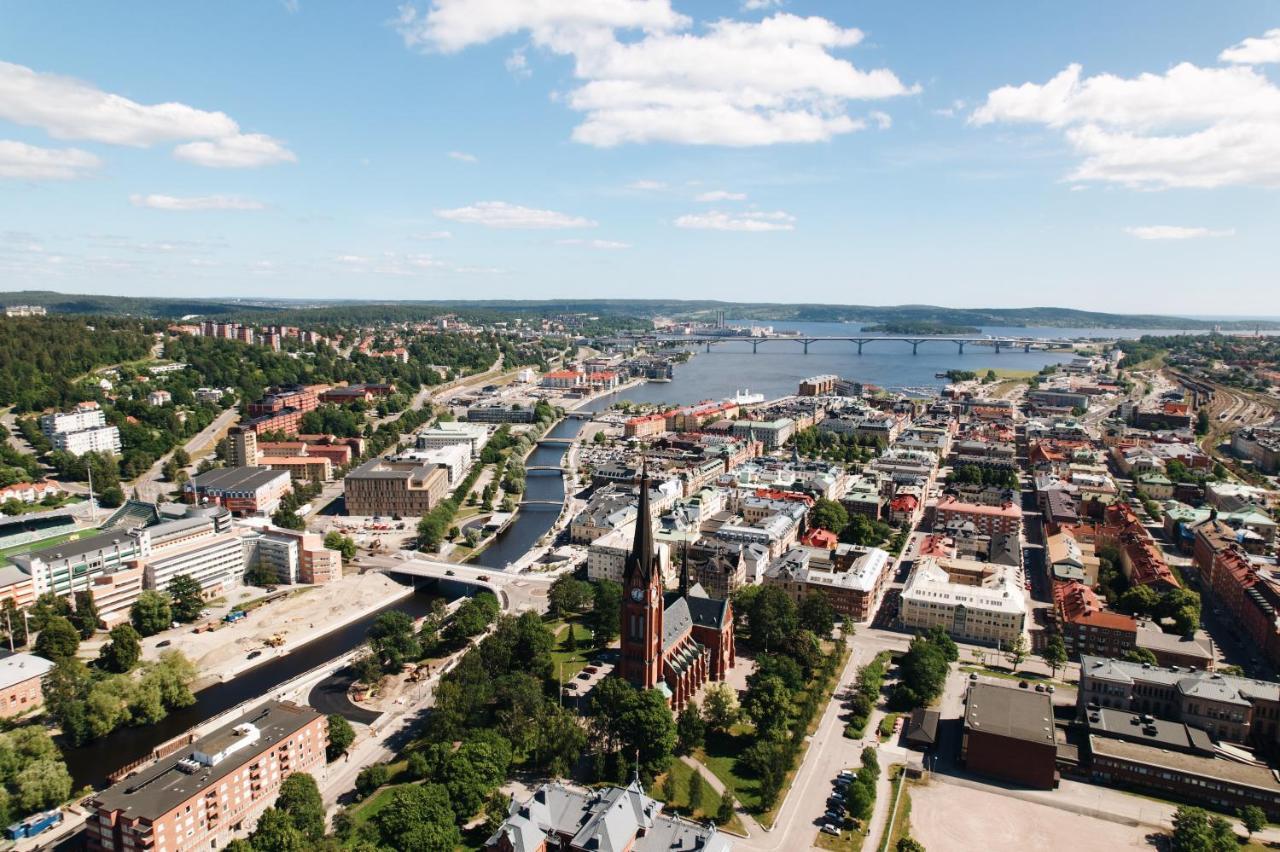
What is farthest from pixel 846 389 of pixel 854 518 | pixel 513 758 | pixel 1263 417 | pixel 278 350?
pixel 513 758

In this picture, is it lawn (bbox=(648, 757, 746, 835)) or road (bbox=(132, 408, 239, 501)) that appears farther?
road (bbox=(132, 408, 239, 501))

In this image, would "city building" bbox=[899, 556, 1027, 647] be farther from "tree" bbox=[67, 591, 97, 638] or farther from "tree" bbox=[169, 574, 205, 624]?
"tree" bbox=[67, 591, 97, 638]

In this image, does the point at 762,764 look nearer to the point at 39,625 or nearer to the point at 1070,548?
the point at 1070,548

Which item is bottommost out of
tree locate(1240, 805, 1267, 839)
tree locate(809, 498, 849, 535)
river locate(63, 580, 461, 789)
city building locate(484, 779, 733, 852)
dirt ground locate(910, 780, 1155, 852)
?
river locate(63, 580, 461, 789)

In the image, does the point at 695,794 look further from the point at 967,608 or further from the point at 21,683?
the point at 21,683

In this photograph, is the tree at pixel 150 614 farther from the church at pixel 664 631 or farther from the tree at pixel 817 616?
the tree at pixel 817 616

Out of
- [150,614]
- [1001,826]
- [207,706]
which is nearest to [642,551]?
Answer: [1001,826]

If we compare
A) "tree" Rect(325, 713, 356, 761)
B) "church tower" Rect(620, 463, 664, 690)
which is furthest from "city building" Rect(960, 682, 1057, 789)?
"tree" Rect(325, 713, 356, 761)
